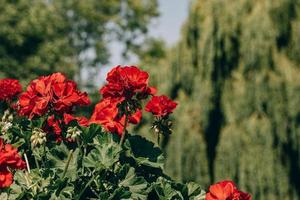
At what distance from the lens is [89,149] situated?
2607 mm

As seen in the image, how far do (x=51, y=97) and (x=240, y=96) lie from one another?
6.37 meters

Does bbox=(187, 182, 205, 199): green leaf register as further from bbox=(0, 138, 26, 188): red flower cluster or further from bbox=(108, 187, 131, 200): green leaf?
bbox=(0, 138, 26, 188): red flower cluster

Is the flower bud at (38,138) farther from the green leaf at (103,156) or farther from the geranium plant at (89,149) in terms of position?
the green leaf at (103,156)

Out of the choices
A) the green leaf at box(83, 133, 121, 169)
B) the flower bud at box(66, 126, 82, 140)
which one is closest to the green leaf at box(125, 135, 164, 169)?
the green leaf at box(83, 133, 121, 169)

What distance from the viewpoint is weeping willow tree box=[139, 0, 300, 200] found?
26.9 ft

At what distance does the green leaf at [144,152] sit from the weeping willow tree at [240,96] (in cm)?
588

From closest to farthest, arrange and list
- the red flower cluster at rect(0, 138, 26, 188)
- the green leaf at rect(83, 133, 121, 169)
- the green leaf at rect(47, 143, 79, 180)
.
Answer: the red flower cluster at rect(0, 138, 26, 188), the green leaf at rect(83, 133, 121, 169), the green leaf at rect(47, 143, 79, 180)

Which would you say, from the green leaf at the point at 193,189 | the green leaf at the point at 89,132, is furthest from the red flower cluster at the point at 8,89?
the green leaf at the point at 193,189

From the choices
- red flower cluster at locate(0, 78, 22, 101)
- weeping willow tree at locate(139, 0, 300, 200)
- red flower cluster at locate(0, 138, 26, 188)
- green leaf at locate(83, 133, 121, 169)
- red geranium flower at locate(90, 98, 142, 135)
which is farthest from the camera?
weeping willow tree at locate(139, 0, 300, 200)

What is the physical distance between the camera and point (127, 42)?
2530 centimetres

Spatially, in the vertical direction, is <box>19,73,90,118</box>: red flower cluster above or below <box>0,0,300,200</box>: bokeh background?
below

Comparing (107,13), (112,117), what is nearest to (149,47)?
(107,13)

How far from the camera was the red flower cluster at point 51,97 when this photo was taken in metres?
2.49

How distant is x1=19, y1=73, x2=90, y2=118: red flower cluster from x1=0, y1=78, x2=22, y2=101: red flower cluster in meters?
0.32
